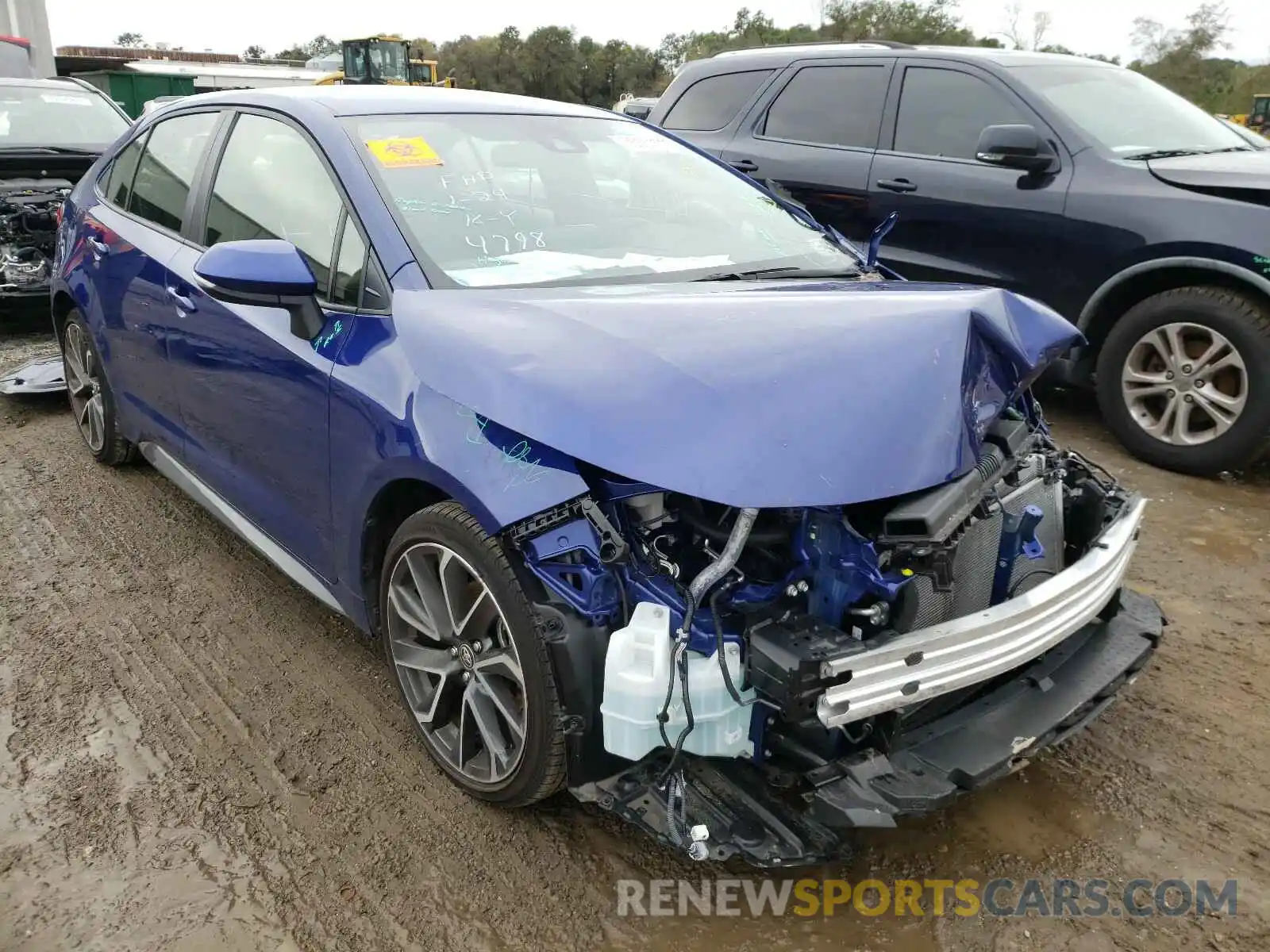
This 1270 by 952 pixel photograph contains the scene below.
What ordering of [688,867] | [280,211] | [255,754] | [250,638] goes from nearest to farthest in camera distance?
[688,867] < [255,754] < [280,211] < [250,638]

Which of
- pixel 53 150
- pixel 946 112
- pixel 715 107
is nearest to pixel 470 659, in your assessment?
pixel 946 112

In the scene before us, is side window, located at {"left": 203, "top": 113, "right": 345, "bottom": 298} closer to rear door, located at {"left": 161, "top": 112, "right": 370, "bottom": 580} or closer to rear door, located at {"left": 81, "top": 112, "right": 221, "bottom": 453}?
rear door, located at {"left": 161, "top": 112, "right": 370, "bottom": 580}

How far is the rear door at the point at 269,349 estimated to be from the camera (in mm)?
2707

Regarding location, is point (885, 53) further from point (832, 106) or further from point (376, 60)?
point (376, 60)

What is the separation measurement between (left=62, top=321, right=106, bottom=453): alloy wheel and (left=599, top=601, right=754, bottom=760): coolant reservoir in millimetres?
3625

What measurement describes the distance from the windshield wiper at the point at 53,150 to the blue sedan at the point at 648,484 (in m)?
5.79

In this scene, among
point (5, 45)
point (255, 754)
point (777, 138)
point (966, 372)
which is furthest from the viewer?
point (5, 45)

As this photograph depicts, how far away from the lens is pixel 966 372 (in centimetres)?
214

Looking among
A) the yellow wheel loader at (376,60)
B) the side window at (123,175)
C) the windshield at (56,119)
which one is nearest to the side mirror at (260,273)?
the side window at (123,175)

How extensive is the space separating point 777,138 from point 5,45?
12482 mm

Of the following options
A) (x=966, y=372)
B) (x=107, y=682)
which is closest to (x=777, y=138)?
(x=966, y=372)

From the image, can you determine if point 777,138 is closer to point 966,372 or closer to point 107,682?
point 966,372

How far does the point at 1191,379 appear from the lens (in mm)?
4605

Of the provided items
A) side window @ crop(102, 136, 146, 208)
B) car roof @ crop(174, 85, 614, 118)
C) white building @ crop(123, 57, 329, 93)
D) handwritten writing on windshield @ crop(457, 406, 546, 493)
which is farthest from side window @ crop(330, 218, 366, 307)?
white building @ crop(123, 57, 329, 93)
